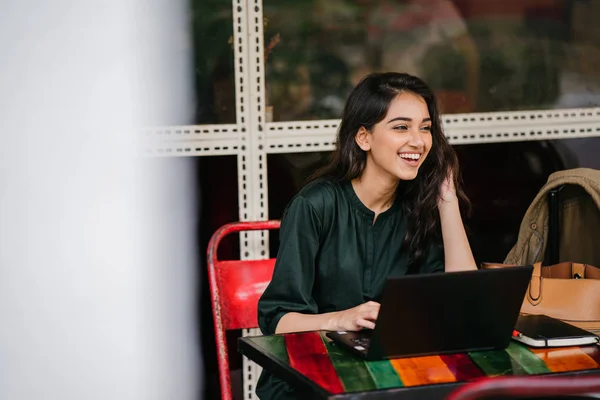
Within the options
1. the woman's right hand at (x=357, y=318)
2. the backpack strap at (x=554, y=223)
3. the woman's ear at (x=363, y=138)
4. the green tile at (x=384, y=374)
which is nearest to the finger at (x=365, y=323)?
the woman's right hand at (x=357, y=318)

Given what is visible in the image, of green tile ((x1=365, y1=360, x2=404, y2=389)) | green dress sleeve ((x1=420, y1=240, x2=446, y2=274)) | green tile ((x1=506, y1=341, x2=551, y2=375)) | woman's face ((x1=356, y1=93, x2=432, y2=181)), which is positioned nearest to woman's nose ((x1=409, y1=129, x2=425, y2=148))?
woman's face ((x1=356, y1=93, x2=432, y2=181))

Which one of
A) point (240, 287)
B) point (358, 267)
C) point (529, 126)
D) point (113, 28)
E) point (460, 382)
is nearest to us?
point (460, 382)

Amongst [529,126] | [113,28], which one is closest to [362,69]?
[529,126]

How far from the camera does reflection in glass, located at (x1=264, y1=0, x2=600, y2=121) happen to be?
3.02 meters

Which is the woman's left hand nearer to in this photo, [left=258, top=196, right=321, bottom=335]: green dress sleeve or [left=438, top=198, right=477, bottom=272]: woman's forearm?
[left=438, top=198, right=477, bottom=272]: woman's forearm

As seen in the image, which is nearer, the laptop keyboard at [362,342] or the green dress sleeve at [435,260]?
the laptop keyboard at [362,342]

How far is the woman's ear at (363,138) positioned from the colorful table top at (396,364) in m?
0.79

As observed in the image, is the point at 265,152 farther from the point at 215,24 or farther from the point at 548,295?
the point at 548,295

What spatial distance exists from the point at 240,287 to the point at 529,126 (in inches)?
51.9

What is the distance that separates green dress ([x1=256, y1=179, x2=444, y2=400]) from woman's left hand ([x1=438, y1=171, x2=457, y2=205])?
0.46ft

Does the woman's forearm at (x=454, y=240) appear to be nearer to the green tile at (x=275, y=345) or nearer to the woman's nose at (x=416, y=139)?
the woman's nose at (x=416, y=139)

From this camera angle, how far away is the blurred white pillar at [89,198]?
290cm

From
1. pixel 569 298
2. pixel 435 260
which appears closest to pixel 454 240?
pixel 435 260

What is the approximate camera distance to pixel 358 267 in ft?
7.91
